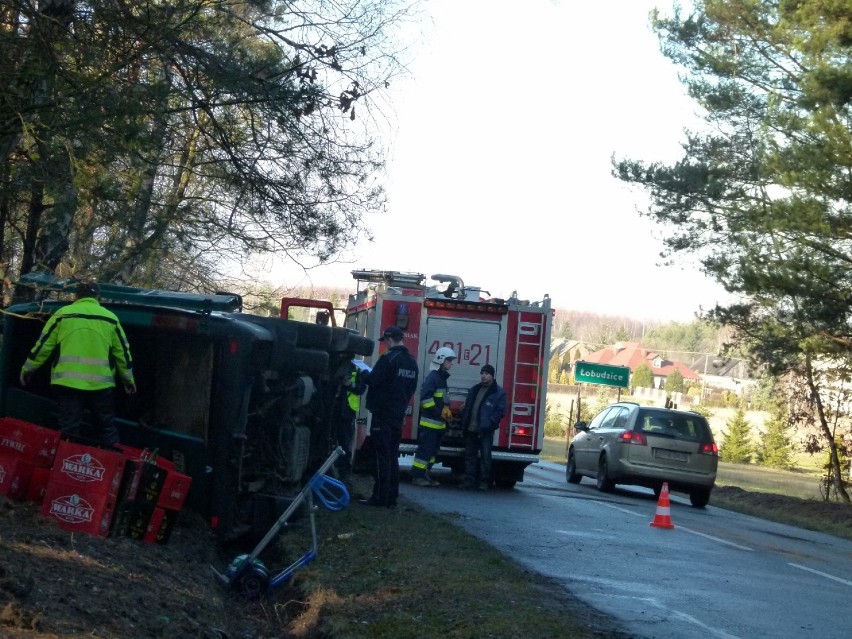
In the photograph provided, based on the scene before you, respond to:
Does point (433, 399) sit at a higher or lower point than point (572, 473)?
higher

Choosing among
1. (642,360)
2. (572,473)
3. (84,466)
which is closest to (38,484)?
(84,466)

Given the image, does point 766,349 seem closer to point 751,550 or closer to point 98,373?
point 751,550

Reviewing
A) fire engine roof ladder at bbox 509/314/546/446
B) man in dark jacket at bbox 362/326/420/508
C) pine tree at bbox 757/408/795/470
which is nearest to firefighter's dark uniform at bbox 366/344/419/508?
man in dark jacket at bbox 362/326/420/508

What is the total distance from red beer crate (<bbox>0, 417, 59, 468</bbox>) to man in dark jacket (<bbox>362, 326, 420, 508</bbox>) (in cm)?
481

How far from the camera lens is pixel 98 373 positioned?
862 cm

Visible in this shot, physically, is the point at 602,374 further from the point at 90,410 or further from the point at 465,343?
the point at 90,410

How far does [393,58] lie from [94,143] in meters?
3.36

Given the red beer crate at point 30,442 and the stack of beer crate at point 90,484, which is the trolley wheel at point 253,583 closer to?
the stack of beer crate at point 90,484

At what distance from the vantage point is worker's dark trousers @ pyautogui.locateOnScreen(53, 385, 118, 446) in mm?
8703

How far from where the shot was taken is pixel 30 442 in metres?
7.95

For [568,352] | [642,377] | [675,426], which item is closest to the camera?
[675,426]

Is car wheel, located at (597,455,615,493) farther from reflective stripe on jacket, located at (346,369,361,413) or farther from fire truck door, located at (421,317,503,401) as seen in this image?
reflective stripe on jacket, located at (346,369,361,413)

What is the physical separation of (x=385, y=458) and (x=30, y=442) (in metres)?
5.11

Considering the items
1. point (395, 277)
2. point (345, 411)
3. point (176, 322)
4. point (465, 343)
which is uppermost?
point (395, 277)
